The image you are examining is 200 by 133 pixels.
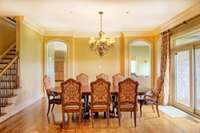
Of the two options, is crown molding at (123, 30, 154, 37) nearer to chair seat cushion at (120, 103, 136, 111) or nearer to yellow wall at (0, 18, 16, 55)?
yellow wall at (0, 18, 16, 55)

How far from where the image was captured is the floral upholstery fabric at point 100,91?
5637 mm

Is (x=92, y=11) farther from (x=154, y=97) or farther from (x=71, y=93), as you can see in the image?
(x=154, y=97)

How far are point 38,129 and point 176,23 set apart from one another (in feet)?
17.2

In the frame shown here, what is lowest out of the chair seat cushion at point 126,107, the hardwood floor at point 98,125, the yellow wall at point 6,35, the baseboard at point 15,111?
the hardwood floor at point 98,125

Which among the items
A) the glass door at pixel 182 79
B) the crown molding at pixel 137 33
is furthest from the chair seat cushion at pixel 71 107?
the crown molding at pixel 137 33

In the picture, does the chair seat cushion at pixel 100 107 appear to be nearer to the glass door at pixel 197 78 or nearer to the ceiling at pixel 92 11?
the ceiling at pixel 92 11

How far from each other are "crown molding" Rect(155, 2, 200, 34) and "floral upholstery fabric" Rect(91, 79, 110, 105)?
9.65ft

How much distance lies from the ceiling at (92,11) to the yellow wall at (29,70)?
25.4 inches

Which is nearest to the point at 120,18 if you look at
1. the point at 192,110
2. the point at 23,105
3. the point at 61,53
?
the point at 192,110

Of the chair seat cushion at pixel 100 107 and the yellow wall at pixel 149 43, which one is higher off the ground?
the yellow wall at pixel 149 43

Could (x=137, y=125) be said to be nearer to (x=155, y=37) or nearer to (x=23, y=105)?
(x=23, y=105)

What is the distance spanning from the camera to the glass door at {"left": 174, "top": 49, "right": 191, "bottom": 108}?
7395 mm

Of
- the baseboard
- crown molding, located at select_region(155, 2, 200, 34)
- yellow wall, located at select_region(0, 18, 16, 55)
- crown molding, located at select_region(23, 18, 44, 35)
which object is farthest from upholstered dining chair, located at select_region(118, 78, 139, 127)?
yellow wall, located at select_region(0, 18, 16, 55)

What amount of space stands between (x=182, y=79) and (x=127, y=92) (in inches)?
115
